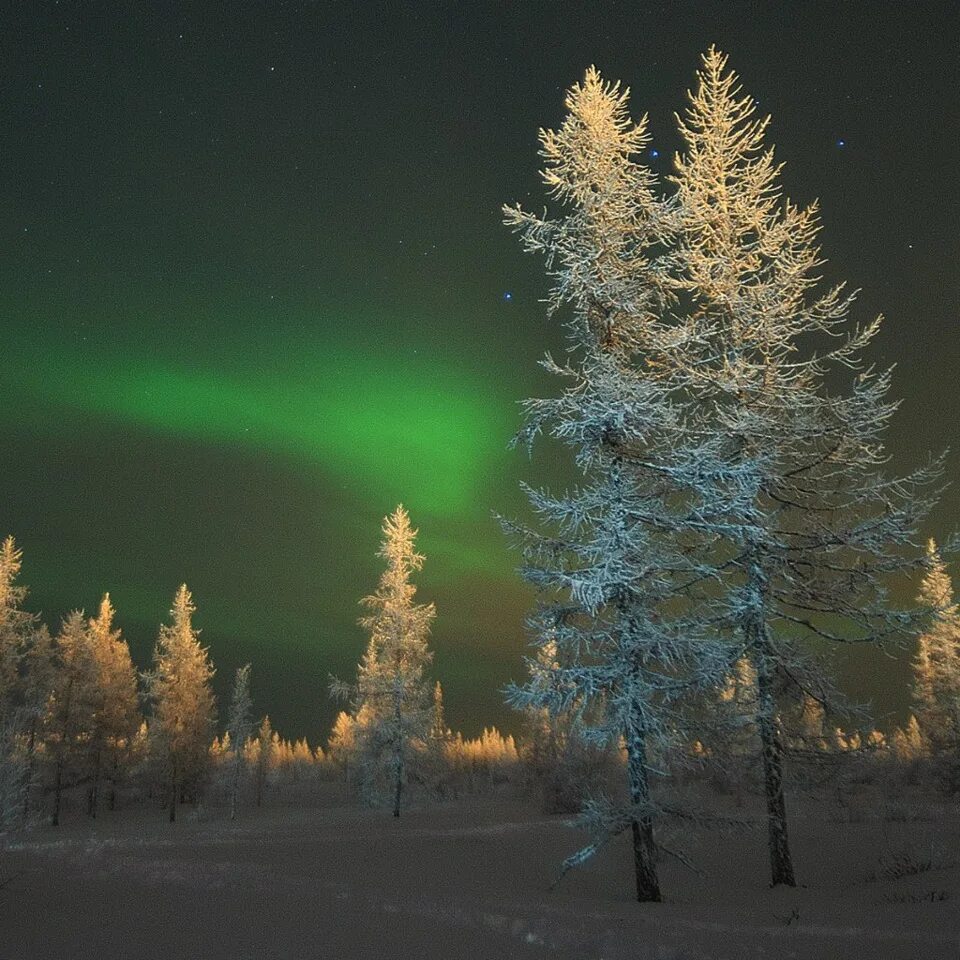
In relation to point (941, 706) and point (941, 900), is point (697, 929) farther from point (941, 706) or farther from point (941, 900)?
point (941, 706)

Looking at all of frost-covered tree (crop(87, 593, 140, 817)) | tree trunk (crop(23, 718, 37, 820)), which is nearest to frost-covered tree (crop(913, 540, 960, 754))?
tree trunk (crop(23, 718, 37, 820))

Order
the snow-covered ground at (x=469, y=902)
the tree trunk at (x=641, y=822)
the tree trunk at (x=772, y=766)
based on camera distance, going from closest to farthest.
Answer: the snow-covered ground at (x=469, y=902) → the tree trunk at (x=641, y=822) → the tree trunk at (x=772, y=766)

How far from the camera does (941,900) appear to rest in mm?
9711

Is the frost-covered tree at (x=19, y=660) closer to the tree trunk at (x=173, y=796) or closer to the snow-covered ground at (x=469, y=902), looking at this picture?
the tree trunk at (x=173, y=796)

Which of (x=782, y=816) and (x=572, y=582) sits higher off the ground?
(x=572, y=582)

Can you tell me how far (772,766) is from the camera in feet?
43.6

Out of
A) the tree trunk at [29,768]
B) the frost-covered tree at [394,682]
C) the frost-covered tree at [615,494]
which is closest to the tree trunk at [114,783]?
the tree trunk at [29,768]

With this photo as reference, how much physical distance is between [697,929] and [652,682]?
4.12m

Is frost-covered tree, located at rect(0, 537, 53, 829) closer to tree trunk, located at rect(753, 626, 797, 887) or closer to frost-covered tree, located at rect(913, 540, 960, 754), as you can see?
tree trunk, located at rect(753, 626, 797, 887)

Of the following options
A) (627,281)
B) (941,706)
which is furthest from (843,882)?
(941,706)

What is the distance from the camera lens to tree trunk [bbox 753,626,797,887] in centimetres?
1284

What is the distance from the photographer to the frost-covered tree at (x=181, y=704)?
43938 millimetres

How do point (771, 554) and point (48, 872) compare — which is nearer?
point (48, 872)

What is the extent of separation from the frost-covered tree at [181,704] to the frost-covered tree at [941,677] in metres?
40.8
